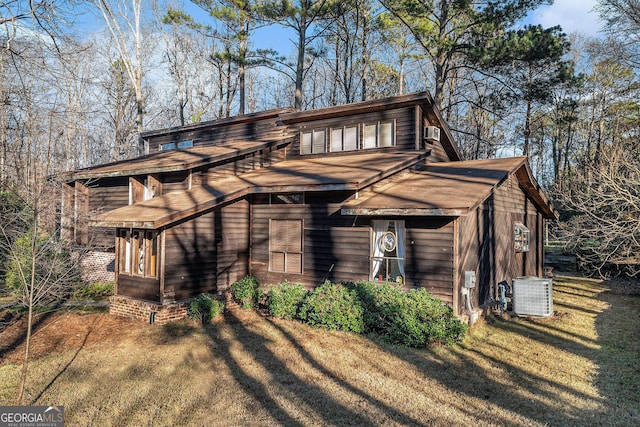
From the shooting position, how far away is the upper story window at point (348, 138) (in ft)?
45.8

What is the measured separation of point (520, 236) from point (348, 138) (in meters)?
6.62

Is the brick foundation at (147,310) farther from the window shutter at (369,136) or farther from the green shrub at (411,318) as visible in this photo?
the window shutter at (369,136)

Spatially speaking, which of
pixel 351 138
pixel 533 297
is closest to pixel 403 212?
pixel 533 297

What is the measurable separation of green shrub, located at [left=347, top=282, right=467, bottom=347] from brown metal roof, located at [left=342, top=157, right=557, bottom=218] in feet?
5.96

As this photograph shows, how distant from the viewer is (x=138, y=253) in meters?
10.9

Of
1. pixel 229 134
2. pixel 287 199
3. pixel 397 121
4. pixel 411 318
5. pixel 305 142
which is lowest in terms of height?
pixel 411 318

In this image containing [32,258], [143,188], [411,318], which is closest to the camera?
[32,258]

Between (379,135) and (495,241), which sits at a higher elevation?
(379,135)

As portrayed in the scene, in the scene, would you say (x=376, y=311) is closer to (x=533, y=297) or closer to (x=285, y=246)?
(x=285, y=246)

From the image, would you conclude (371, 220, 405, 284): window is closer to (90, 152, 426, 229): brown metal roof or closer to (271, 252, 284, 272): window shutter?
(90, 152, 426, 229): brown metal roof

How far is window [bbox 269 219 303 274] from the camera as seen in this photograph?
37.8 feet

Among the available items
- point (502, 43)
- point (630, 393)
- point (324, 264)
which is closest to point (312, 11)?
point (502, 43)

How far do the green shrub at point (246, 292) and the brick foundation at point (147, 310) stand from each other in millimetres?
1451

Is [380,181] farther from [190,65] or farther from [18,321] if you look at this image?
[190,65]
